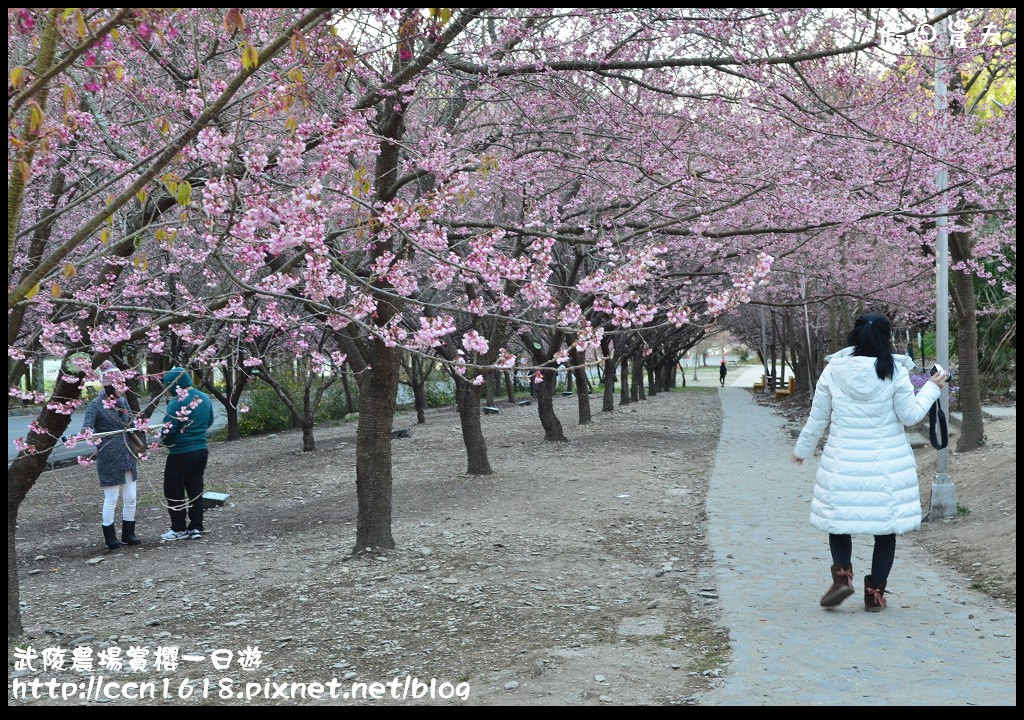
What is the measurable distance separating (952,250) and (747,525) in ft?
20.6

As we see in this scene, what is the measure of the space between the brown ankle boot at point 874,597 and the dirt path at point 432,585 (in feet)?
3.19

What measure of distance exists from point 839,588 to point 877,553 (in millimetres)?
313

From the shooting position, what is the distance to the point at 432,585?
288 inches

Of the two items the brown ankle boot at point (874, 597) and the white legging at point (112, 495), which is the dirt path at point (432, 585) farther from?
the brown ankle boot at point (874, 597)

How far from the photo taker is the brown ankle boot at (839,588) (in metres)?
5.67

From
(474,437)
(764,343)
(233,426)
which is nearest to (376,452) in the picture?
(474,437)

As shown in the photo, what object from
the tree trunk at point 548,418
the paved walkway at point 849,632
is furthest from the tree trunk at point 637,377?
the paved walkway at point 849,632

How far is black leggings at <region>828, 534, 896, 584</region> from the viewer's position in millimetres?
5566

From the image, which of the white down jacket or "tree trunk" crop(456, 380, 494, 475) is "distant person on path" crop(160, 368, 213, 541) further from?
the white down jacket

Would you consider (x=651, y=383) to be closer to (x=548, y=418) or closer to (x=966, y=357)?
(x=548, y=418)

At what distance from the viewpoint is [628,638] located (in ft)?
18.1

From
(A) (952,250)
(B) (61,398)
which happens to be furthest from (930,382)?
(A) (952,250)

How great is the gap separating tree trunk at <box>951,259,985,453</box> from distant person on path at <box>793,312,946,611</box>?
26.4ft

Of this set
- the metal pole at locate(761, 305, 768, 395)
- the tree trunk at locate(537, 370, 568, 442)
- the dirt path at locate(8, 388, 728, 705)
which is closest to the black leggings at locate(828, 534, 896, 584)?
the dirt path at locate(8, 388, 728, 705)
